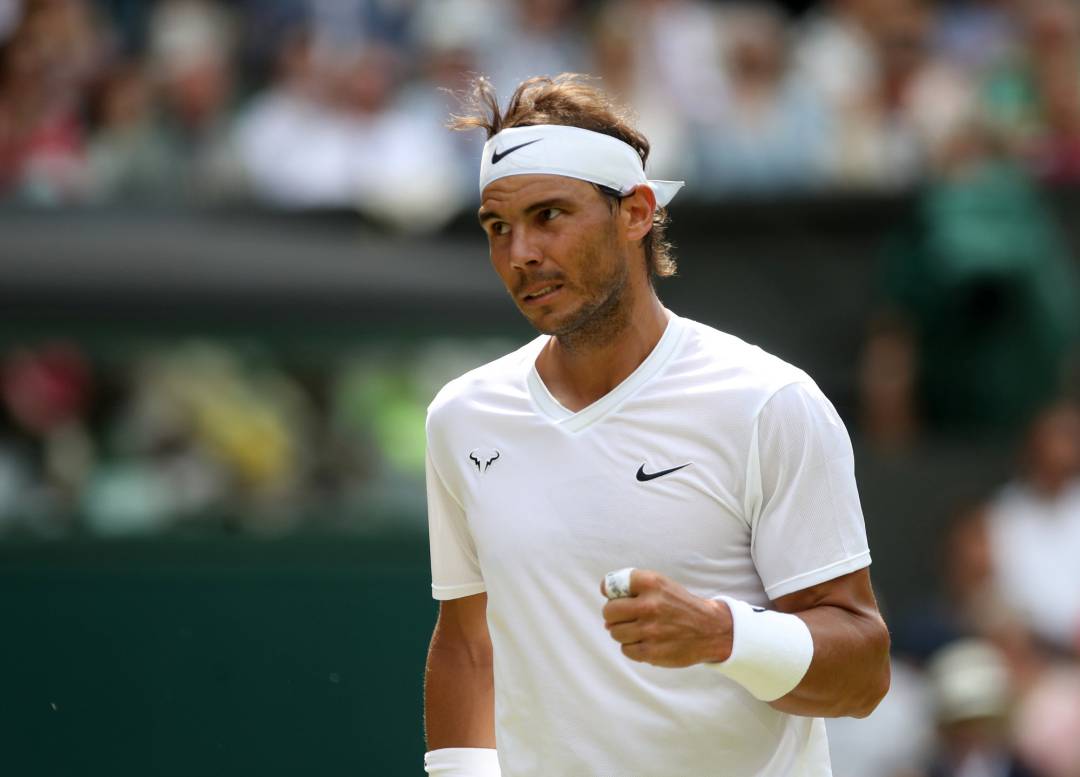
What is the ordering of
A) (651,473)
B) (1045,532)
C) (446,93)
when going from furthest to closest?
1. (446,93)
2. (1045,532)
3. (651,473)

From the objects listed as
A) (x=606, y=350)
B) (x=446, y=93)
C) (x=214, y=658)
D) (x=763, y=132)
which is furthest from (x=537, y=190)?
(x=763, y=132)

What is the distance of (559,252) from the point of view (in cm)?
343

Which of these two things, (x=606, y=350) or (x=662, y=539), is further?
(x=606, y=350)

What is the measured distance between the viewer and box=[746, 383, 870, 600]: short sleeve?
10.7ft

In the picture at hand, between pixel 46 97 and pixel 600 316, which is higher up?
pixel 46 97

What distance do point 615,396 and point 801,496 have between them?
45 centimetres

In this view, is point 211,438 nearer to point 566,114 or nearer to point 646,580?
point 566,114

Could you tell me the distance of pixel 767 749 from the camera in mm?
3350

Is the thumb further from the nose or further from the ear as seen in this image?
the ear

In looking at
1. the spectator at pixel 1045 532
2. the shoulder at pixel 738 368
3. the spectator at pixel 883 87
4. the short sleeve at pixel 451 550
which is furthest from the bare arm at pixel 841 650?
the spectator at pixel 883 87

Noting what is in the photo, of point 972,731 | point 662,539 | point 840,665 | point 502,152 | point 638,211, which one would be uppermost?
point 502,152

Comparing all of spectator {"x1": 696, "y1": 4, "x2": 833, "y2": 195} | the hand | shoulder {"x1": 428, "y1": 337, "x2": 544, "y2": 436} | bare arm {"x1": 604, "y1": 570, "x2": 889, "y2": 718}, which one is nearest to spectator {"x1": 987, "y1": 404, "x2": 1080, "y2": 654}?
spectator {"x1": 696, "y1": 4, "x2": 833, "y2": 195}

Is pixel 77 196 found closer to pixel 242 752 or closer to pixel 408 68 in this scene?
pixel 408 68

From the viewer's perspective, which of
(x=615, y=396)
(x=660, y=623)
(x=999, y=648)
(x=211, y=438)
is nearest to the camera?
(x=660, y=623)
